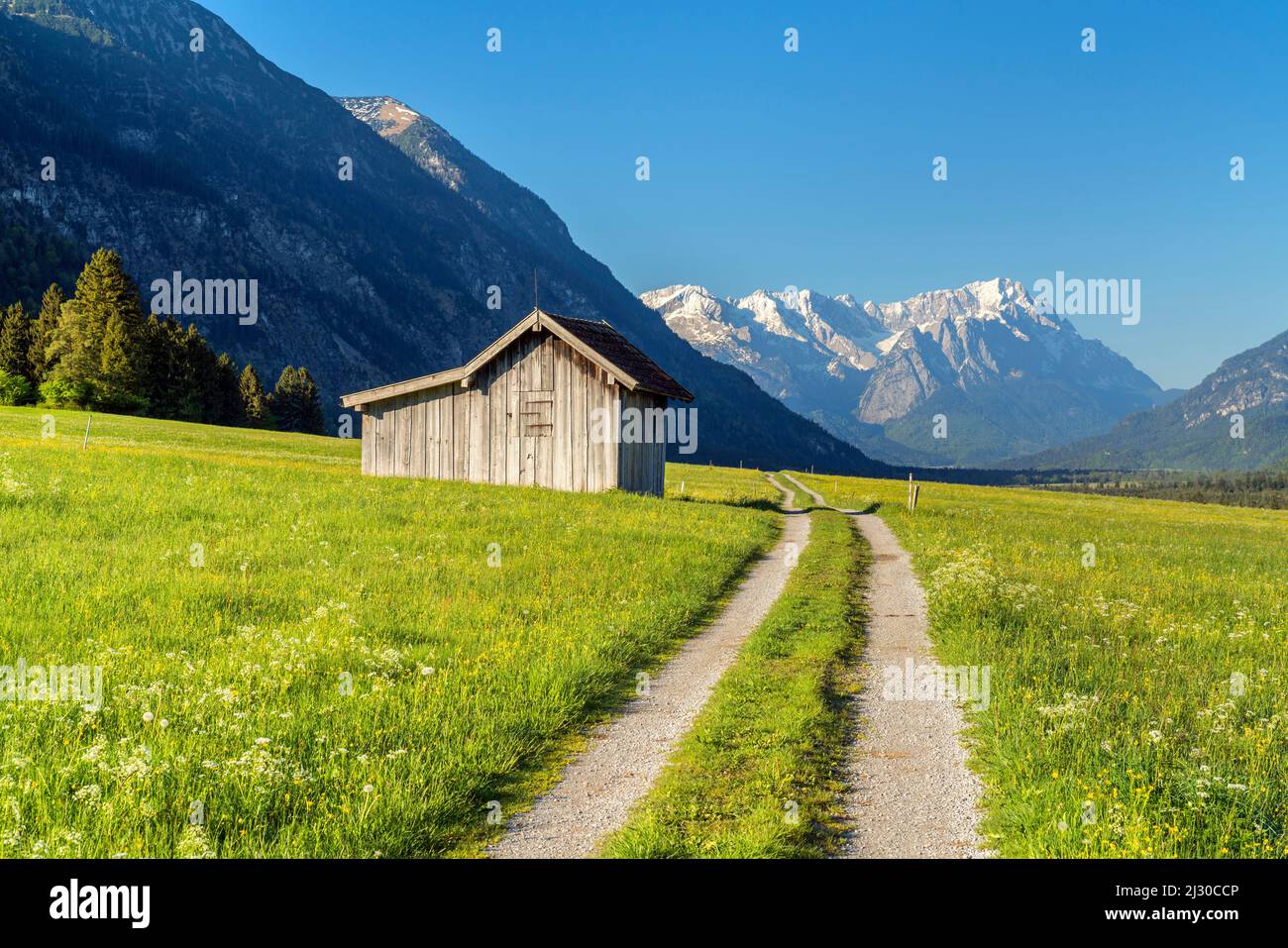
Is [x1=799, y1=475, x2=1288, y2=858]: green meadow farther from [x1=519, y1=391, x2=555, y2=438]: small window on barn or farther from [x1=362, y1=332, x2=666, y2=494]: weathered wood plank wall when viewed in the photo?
[x1=519, y1=391, x2=555, y2=438]: small window on barn

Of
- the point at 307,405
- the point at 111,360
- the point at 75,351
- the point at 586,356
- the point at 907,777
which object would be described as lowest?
the point at 907,777

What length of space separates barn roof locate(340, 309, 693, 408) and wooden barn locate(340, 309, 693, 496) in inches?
2.5

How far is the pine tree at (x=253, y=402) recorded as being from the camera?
329 ft

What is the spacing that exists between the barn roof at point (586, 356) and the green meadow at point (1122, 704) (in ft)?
55.9

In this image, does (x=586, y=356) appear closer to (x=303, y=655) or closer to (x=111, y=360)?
(x=303, y=655)

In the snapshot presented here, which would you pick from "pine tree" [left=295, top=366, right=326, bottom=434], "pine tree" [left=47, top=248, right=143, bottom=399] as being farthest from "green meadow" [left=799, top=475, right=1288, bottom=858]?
"pine tree" [left=295, top=366, right=326, bottom=434]

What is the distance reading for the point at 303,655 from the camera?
10.1 metres

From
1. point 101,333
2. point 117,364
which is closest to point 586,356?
point 117,364

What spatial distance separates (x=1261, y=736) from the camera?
8.90 meters

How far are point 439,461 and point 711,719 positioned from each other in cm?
3246

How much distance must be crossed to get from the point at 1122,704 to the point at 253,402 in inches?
4279
